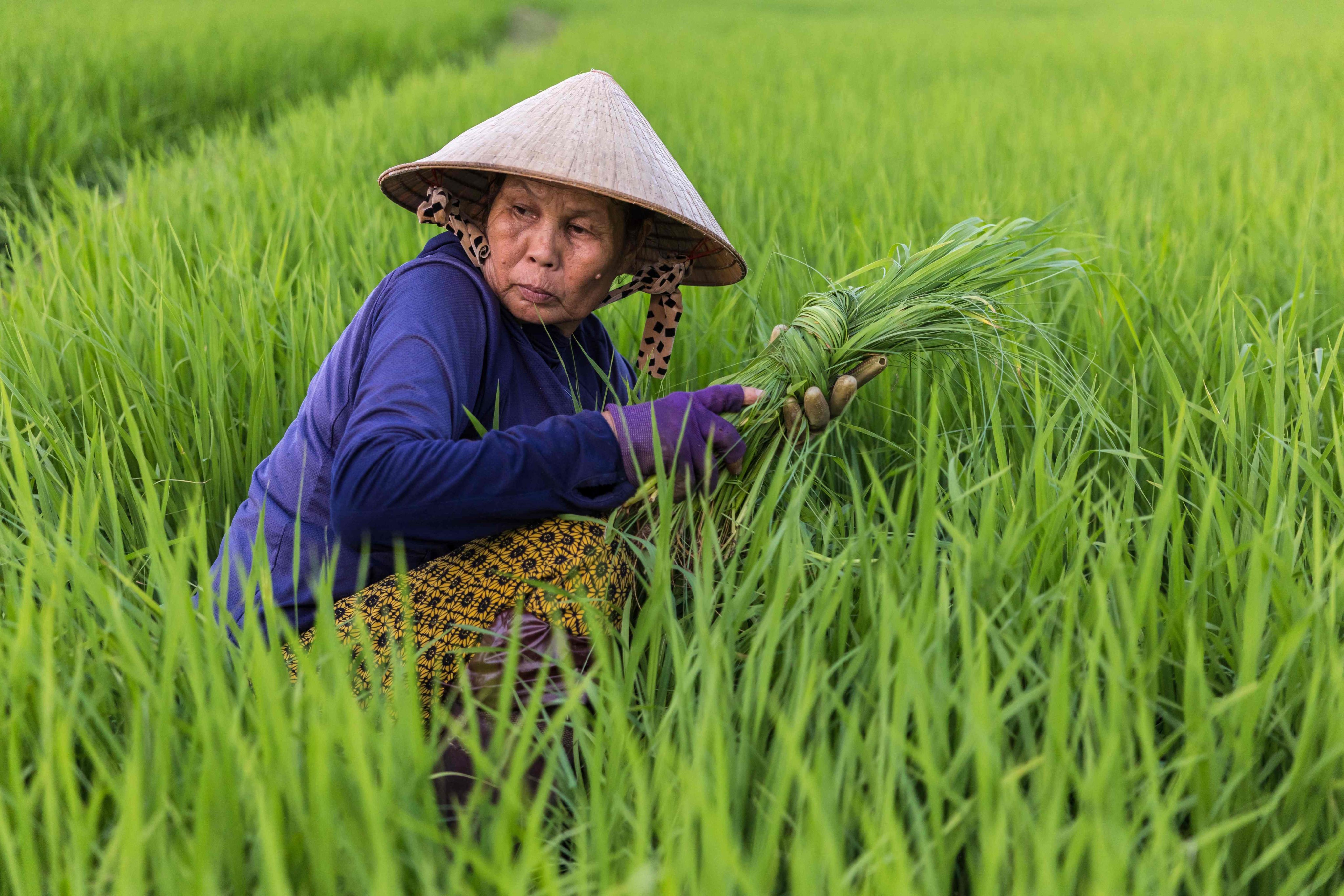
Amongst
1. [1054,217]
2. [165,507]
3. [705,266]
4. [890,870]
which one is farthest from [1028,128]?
[890,870]

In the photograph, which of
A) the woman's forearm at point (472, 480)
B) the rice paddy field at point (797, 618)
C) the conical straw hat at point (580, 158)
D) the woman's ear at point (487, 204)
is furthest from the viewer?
the woman's ear at point (487, 204)

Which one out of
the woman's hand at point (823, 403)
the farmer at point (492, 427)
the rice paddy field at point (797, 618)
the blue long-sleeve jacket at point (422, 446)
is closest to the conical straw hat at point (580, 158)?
the farmer at point (492, 427)

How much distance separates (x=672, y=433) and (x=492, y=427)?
0.28 metres

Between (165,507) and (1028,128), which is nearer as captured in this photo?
(165,507)

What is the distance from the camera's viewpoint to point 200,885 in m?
0.59

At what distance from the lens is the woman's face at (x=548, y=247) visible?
1.16 metres

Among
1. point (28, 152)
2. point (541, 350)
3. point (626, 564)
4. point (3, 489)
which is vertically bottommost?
point (626, 564)

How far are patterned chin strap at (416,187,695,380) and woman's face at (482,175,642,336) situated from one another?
Answer: 0.07 m

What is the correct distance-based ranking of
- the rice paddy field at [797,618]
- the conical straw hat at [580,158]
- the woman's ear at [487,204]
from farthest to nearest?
the woman's ear at [487,204] → the conical straw hat at [580,158] → the rice paddy field at [797,618]

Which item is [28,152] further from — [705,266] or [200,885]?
[200,885]

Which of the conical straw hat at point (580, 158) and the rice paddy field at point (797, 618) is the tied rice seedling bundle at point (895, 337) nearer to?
the rice paddy field at point (797, 618)

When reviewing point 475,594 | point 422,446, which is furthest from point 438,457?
point 475,594

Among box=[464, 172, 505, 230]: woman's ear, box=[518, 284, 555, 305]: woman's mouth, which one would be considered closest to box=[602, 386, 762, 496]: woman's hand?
box=[518, 284, 555, 305]: woman's mouth

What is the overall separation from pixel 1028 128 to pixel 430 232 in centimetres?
260
